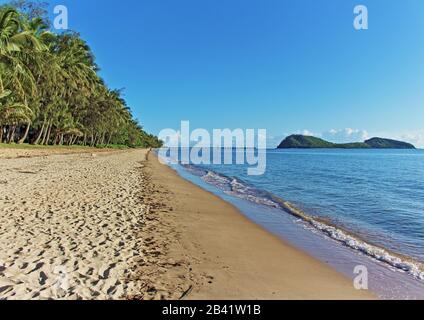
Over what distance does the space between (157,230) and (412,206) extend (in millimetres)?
14337

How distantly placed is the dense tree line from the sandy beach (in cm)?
2140

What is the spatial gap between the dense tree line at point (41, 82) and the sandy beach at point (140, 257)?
21399 millimetres

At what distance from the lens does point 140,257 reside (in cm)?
578

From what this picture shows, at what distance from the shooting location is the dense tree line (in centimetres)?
2702

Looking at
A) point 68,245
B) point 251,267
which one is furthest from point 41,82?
point 251,267

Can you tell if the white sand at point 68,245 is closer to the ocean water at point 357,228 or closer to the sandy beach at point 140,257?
the sandy beach at point 140,257

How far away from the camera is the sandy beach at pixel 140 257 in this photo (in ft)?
14.8

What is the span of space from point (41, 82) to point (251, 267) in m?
39.1

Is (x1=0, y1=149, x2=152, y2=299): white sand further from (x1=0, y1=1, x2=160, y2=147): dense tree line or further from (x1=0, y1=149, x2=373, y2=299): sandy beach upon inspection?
(x1=0, y1=1, x2=160, y2=147): dense tree line

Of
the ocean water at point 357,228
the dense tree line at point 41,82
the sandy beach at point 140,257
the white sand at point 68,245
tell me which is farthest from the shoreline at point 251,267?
the dense tree line at point 41,82

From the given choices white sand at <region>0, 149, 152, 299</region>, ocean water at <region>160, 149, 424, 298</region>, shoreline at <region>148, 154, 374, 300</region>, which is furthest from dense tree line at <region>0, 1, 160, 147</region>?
shoreline at <region>148, 154, 374, 300</region>
